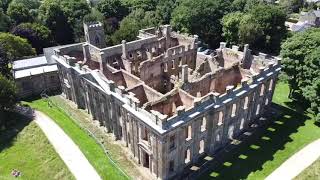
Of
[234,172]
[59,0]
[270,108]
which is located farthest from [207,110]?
[59,0]

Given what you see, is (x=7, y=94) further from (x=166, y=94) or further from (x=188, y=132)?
(x=188, y=132)

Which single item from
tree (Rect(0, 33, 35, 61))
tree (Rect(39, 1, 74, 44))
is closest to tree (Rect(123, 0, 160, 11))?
tree (Rect(39, 1, 74, 44))

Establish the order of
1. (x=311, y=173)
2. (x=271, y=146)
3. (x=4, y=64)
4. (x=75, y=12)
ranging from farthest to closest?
(x=75, y=12) < (x=4, y=64) < (x=271, y=146) < (x=311, y=173)

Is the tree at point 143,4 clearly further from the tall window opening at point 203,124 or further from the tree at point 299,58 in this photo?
the tall window opening at point 203,124

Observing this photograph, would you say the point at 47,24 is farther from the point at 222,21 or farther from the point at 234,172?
the point at 234,172

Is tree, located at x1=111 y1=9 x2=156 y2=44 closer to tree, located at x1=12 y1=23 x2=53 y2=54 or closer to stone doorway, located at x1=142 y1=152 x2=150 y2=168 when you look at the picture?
tree, located at x1=12 y1=23 x2=53 y2=54

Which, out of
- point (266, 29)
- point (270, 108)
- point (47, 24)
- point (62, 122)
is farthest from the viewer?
point (47, 24)

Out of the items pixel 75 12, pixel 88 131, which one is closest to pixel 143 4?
pixel 75 12
